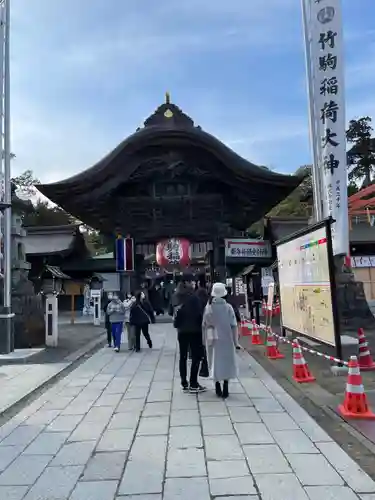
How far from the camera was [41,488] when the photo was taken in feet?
11.9

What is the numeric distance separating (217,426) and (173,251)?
12824 mm

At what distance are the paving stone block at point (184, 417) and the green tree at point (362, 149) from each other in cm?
Answer: 4429

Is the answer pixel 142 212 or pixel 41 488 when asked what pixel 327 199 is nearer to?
pixel 142 212

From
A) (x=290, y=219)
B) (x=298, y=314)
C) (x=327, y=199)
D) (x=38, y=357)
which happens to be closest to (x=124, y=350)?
(x=38, y=357)

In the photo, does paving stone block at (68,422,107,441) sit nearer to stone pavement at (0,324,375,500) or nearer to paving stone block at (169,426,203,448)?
stone pavement at (0,324,375,500)

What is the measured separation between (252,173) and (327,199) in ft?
11.2

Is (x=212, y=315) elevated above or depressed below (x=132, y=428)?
above

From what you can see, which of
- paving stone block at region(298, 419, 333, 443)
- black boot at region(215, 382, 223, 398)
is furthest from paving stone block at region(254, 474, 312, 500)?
black boot at region(215, 382, 223, 398)

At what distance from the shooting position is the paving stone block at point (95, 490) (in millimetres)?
3430

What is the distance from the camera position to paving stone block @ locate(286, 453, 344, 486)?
3594 mm

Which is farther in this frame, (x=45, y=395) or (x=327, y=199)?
(x=327, y=199)

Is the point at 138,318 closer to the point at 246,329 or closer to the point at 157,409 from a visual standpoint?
the point at 246,329

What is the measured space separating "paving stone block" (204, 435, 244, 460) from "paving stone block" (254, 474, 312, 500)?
19.6 inches

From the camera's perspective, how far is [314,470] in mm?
3836
